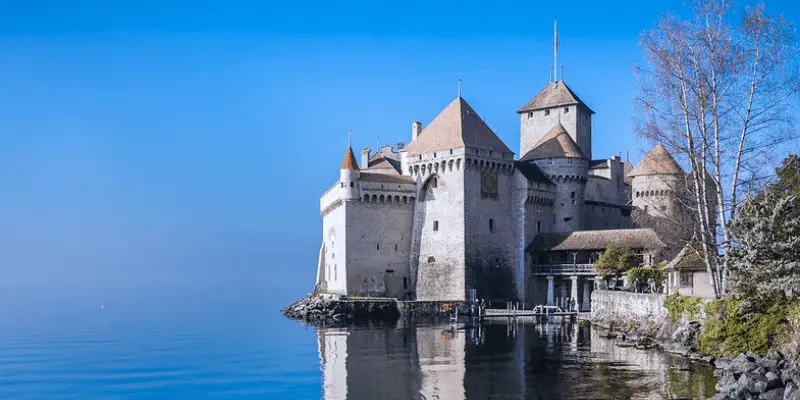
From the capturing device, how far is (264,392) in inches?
1126

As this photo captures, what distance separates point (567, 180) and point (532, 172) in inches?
112

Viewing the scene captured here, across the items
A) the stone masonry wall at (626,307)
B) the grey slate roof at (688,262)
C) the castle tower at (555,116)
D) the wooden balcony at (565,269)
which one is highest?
the castle tower at (555,116)

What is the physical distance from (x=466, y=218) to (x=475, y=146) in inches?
197

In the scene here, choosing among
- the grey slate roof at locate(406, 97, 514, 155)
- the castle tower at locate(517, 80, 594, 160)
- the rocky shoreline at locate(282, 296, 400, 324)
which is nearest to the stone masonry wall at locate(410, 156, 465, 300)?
the grey slate roof at locate(406, 97, 514, 155)

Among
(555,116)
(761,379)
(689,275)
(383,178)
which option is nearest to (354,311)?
(383,178)

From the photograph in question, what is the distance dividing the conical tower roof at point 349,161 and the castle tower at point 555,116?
658 inches

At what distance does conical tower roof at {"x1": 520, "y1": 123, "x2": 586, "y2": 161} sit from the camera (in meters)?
62.4

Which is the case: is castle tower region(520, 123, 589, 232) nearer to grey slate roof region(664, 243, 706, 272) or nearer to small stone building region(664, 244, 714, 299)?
small stone building region(664, 244, 714, 299)

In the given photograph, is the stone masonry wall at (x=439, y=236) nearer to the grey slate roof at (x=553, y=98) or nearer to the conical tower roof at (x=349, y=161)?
the conical tower roof at (x=349, y=161)

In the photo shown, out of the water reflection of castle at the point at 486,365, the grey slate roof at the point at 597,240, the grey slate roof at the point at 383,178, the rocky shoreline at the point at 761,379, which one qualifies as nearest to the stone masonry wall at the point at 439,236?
the grey slate roof at the point at 383,178

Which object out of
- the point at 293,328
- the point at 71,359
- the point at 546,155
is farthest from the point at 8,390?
the point at 546,155

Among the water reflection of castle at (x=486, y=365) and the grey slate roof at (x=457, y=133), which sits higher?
the grey slate roof at (x=457, y=133)

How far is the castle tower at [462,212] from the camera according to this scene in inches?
2251

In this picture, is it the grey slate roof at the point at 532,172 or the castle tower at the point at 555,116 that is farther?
the castle tower at the point at 555,116
